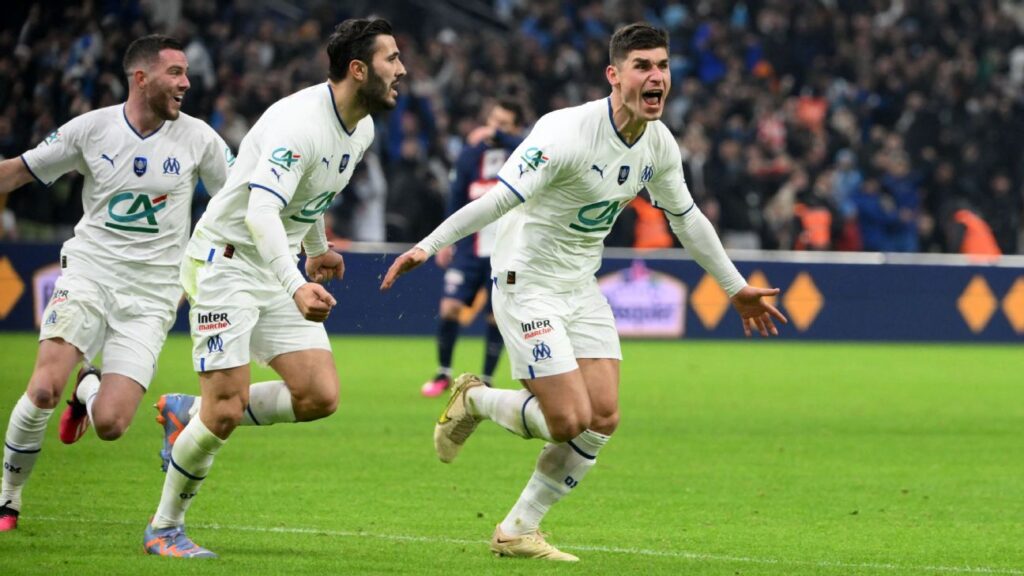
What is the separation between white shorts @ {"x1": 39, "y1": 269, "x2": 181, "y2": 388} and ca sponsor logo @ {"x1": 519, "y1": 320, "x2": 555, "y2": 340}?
174 centimetres

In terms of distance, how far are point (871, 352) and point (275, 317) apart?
1330 cm

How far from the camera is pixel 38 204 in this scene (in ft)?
59.3

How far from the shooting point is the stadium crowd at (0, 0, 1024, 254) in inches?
729

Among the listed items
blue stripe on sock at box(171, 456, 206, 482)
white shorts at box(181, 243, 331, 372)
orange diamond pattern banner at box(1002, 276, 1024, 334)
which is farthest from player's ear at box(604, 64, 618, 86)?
orange diamond pattern banner at box(1002, 276, 1024, 334)

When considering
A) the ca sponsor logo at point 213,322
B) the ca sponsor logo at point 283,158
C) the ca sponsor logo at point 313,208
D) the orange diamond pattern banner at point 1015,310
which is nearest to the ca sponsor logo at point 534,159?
the ca sponsor logo at point 313,208

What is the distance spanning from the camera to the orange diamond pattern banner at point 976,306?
20.2 m

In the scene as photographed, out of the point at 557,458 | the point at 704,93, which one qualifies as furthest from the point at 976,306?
the point at 557,458

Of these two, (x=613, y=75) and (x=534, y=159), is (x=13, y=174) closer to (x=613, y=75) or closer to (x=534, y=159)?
(x=534, y=159)

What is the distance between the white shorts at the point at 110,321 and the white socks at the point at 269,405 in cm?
53

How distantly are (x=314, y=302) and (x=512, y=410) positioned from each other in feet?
4.86

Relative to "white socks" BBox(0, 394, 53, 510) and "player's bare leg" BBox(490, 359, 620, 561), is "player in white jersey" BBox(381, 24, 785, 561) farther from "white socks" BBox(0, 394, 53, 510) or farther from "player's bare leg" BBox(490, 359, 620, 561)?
"white socks" BBox(0, 394, 53, 510)

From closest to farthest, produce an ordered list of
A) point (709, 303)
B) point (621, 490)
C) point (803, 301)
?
point (621, 490) → point (709, 303) → point (803, 301)

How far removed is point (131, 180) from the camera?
7.29 m

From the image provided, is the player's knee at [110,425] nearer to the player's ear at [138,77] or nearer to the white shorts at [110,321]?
the white shorts at [110,321]
